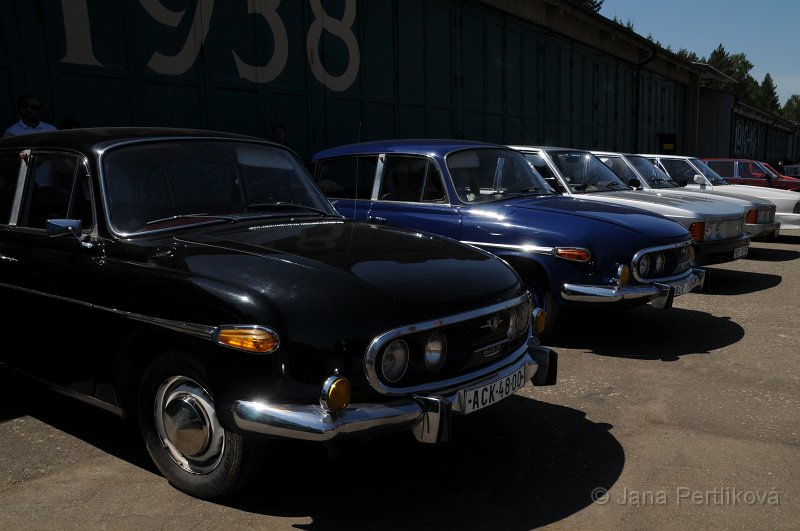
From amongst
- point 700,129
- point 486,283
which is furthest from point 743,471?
point 700,129

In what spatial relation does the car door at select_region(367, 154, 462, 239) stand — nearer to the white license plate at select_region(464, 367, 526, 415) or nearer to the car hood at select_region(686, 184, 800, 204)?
the white license plate at select_region(464, 367, 526, 415)

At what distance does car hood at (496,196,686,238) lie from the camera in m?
6.12

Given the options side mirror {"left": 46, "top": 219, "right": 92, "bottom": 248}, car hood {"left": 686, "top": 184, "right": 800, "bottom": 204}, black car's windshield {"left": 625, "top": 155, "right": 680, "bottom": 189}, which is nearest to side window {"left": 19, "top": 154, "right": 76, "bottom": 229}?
side mirror {"left": 46, "top": 219, "right": 92, "bottom": 248}

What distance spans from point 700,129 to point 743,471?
38.4 metres

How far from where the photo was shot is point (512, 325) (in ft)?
12.2

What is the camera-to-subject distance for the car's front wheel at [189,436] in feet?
10.4

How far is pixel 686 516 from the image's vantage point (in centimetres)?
326

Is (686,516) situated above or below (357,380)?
below

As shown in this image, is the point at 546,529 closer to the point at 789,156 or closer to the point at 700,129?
the point at 700,129

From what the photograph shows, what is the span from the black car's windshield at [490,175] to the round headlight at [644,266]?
1.31 meters

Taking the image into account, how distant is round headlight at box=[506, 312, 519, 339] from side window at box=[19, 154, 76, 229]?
8.01 feet

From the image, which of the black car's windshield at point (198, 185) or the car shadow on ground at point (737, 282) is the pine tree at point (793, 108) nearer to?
the car shadow on ground at point (737, 282)

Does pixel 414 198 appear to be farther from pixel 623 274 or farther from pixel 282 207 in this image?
pixel 282 207

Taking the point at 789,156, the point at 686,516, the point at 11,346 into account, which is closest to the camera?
the point at 686,516
